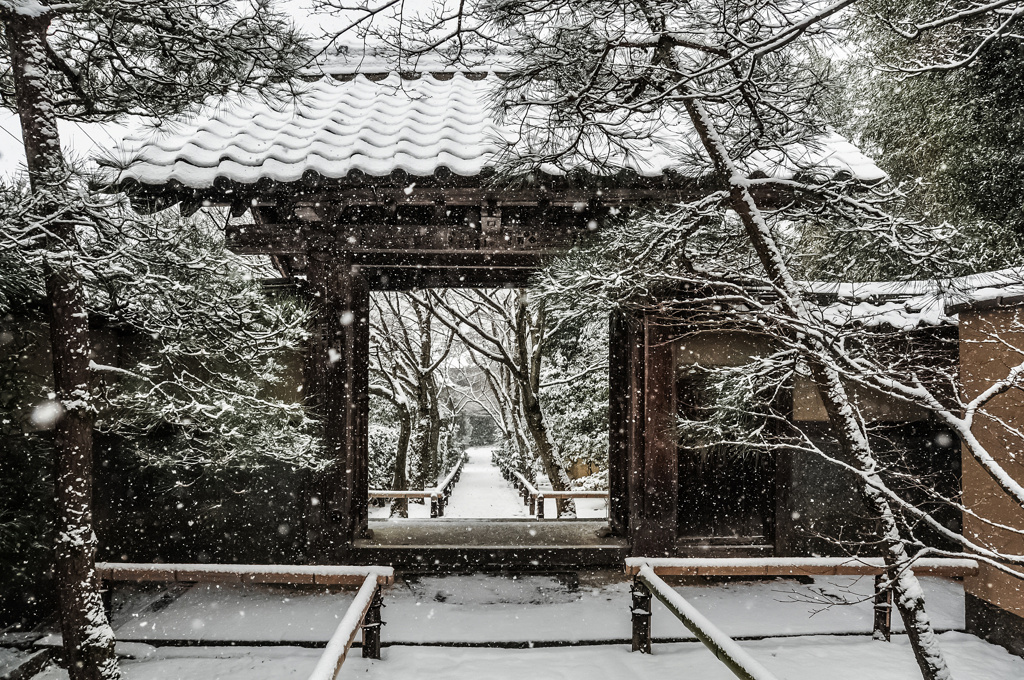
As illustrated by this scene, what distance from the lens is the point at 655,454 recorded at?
18.5 feet

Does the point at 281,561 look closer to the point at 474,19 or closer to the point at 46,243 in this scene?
the point at 46,243

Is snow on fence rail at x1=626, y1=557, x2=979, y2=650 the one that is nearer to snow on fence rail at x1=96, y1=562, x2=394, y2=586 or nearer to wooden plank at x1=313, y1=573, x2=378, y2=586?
snow on fence rail at x1=96, y1=562, x2=394, y2=586

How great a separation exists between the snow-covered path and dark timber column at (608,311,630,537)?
980 centimetres

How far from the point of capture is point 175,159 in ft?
16.2

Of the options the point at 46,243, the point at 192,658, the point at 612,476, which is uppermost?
the point at 46,243

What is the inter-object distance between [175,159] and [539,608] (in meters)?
5.38

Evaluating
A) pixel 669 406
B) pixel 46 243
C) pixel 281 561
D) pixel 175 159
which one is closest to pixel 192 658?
pixel 281 561

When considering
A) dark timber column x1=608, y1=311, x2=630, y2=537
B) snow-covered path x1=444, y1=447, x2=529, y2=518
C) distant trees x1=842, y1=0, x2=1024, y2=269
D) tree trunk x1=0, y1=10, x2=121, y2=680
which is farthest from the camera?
snow-covered path x1=444, y1=447, x2=529, y2=518

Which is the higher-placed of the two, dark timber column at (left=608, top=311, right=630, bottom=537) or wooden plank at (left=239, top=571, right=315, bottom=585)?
dark timber column at (left=608, top=311, right=630, bottom=537)

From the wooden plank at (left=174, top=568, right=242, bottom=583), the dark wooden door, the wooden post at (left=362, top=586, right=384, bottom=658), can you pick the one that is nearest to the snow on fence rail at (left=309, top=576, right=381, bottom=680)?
the wooden post at (left=362, top=586, right=384, bottom=658)

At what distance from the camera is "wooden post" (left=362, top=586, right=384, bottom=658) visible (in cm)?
420

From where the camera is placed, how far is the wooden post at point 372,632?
420 cm

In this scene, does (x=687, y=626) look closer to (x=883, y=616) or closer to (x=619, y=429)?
(x=883, y=616)

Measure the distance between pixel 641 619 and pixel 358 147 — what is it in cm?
490
